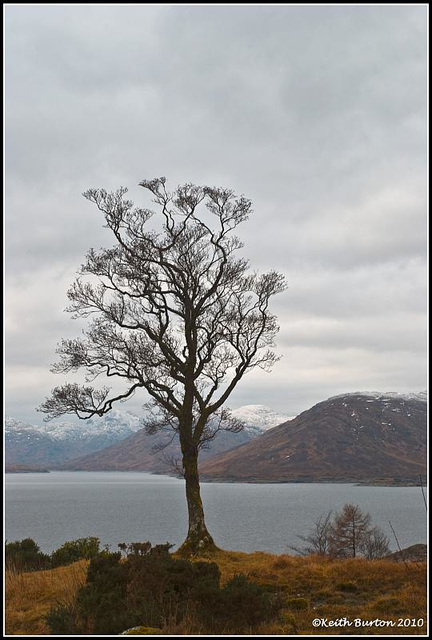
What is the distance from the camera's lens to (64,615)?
10.3 m

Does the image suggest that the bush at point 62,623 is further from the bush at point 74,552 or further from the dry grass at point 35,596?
the bush at point 74,552

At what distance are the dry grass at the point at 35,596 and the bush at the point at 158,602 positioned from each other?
111 centimetres

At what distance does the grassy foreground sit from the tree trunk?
7.67ft

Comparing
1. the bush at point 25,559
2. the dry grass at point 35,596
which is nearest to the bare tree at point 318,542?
the bush at point 25,559

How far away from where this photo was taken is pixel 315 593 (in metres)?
13.7

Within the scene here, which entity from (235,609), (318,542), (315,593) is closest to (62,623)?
(235,609)

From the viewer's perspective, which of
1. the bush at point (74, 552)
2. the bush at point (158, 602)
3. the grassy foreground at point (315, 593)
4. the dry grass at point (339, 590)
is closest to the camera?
the bush at point (158, 602)

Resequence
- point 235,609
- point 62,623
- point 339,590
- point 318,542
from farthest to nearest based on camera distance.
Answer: point 318,542
point 339,590
point 235,609
point 62,623

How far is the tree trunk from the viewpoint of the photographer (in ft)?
71.8

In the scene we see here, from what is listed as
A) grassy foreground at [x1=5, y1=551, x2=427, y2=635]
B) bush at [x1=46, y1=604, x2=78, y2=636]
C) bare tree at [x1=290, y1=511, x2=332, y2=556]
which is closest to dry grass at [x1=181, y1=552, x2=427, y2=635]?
grassy foreground at [x1=5, y1=551, x2=427, y2=635]

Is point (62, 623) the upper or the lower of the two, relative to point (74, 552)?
upper

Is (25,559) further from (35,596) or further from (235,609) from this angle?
(235,609)

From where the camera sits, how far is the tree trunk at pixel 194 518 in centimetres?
2189

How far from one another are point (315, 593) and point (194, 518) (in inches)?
389
